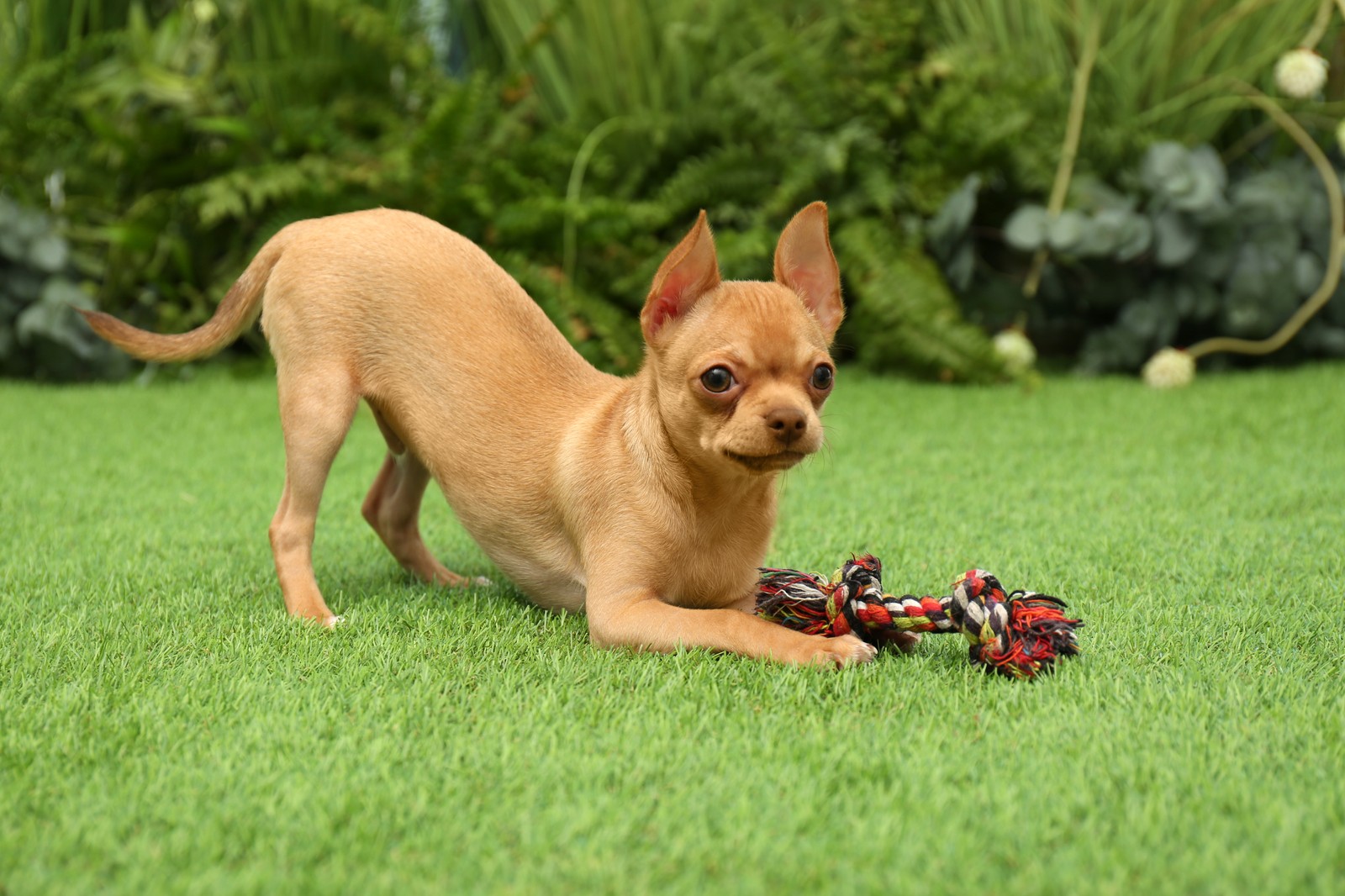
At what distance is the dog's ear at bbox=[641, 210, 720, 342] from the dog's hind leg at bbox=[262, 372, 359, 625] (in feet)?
2.91

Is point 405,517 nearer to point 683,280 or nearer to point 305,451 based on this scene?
point 305,451

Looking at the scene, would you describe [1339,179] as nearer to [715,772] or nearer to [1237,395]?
[1237,395]

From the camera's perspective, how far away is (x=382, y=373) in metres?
3.21

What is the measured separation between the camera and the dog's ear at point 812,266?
9.46ft

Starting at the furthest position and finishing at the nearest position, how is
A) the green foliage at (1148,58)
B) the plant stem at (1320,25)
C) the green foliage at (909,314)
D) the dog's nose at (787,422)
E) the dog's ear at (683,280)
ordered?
the green foliage at (1148,58), the plant stem at (1320,25), the green foliage at (909,314), the dog's ear at (683,280), the dog's nose at (787,422)

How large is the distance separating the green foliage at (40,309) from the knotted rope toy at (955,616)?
505cm

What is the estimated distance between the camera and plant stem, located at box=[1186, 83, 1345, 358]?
21.2 ft

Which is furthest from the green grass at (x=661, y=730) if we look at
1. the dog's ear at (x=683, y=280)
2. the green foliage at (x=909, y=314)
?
the green foliage at (x=909, y=314)

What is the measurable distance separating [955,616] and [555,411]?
1.16m

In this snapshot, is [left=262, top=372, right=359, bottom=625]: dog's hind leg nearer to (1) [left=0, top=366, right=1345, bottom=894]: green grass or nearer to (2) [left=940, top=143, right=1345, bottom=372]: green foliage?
(1) [left=0, top=366, right=1345, bottom=894]: green grass

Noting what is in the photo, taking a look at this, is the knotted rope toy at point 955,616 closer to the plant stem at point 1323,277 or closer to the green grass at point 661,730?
the green grass at point 661,730

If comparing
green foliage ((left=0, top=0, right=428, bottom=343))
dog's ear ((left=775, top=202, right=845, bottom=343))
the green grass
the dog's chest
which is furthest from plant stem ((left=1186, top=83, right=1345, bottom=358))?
green foliage ((left=0, top=0, right=428, bottom=343))

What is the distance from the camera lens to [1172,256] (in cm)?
645

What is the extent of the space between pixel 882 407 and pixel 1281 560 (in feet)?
8.95
